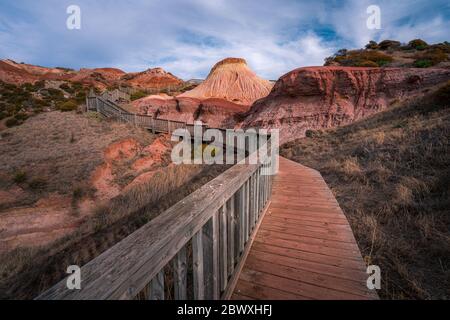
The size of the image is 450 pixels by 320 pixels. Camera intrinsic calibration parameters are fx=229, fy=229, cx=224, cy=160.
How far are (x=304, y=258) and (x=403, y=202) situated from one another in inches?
98.5

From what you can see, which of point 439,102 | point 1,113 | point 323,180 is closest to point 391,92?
point 439,102

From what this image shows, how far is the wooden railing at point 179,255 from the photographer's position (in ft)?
3.04

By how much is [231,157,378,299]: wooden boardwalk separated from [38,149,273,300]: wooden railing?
8.8 inches

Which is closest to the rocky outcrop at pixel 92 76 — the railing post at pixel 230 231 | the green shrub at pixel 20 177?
the green shrub at pixel 20 177

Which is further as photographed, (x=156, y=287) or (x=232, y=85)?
(x=232, y=85)

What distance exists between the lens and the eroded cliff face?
15703 millimetres

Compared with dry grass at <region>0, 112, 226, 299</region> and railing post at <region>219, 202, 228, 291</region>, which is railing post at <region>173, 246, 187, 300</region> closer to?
railing post at <region>219, 202, 228, 291</region>

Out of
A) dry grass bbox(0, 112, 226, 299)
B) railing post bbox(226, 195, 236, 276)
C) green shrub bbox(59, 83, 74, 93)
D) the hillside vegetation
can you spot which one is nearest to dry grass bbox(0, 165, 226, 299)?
dry grass bbox(0, 112, 226, 299)

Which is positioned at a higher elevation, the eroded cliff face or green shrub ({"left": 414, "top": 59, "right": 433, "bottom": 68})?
green shrub ({"left": 414, "top": 59, "right": 433, "bottom": 68})

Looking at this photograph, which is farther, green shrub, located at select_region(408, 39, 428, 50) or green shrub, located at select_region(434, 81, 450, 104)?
green shrub, located at select_region(408, 39, 428, 50)

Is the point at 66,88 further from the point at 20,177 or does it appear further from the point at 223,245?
the point at 223,245

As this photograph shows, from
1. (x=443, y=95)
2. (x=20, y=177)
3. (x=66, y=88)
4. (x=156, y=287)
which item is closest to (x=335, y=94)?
(x=443, y=95)

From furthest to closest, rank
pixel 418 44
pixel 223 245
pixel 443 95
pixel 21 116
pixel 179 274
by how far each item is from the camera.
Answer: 1. pixel 418 44
2. pixel 21 116
3. pixel 443 95
4. pixel 223 245
5. pixel 179 274

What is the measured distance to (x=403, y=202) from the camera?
3.95m
